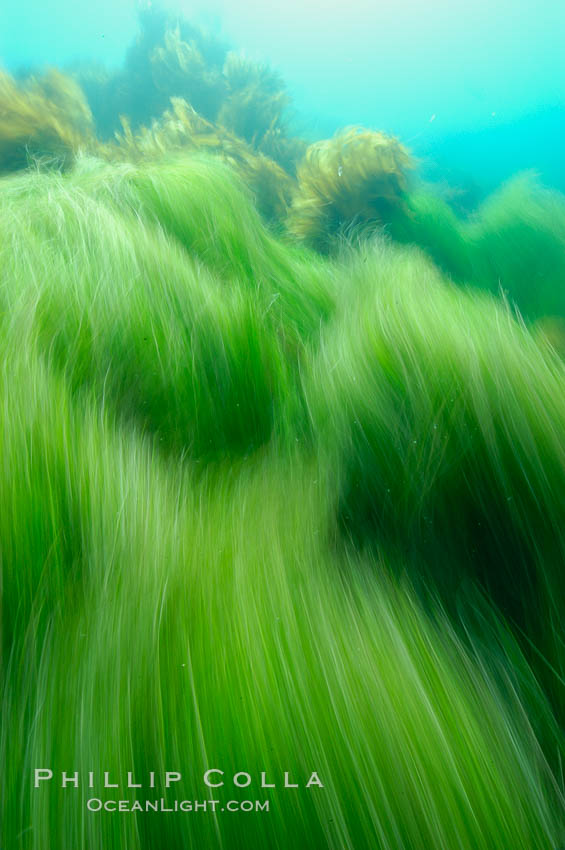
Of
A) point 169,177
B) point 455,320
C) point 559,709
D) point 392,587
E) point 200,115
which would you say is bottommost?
point 559,709

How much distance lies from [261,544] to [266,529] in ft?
0.08

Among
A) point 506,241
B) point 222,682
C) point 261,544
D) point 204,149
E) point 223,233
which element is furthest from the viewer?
point 204,149

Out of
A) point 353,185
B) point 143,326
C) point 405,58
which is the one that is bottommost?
point 143,326

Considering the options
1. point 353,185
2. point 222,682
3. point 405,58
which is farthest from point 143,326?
point 405,58

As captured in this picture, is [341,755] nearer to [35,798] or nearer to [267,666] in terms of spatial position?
[267,666]

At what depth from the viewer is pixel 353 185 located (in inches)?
43.0

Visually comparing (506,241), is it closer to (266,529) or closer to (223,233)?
(223,233)

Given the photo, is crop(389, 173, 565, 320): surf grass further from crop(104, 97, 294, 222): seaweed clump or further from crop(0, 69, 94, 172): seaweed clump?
crop(0, 69, 94, 172): seaweed clump

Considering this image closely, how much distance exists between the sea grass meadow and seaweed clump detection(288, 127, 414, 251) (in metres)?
0.11

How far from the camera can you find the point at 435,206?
1.14 m

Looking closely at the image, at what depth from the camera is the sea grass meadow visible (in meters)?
0.40

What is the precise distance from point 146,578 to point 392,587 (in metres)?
0.28

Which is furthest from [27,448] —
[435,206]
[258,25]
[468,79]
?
[468,79]

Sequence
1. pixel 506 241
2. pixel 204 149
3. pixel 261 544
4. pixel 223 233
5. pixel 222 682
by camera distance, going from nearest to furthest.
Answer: pixel 222 682 < pixel 261 544 < pixel 223 233 < pixel 506 241 < pixel 204 149
